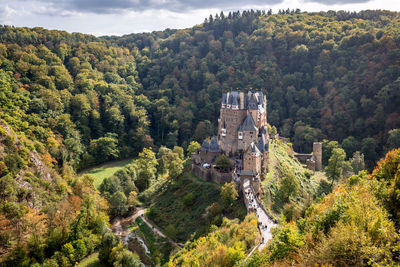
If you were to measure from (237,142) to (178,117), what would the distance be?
5068 cm

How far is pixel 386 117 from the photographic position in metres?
76.7

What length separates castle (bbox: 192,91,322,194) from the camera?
50562 millimetres

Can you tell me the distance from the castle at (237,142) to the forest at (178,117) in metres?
4.70

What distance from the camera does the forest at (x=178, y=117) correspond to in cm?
2917

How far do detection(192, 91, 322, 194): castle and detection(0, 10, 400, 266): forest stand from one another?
4.70 metres

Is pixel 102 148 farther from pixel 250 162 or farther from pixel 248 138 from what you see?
pixel 250 162

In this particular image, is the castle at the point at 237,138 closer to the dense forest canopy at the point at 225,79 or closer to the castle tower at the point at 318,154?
the castle tower at the point at 318,154

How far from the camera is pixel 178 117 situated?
10275 cm

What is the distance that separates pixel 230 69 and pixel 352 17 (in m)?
53.5

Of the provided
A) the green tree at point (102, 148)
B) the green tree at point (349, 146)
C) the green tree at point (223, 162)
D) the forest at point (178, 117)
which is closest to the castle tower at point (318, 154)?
the forest at point (178, 117)

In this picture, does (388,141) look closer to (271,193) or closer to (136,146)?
(271,193)

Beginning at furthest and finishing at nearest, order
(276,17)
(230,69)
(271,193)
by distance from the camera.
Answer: (276,17) < (230,69) < (271,193)

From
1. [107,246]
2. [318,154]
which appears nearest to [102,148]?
[107,246]

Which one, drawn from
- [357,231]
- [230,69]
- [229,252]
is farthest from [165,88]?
[357,231]
